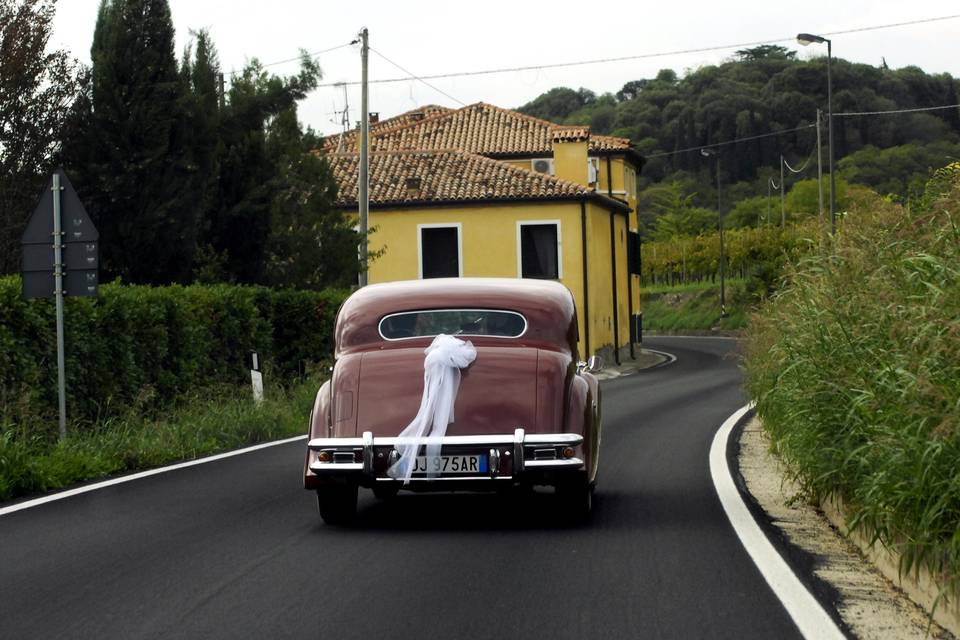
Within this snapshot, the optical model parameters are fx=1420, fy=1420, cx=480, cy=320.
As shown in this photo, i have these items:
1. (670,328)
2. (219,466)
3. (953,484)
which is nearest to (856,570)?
(953,484)

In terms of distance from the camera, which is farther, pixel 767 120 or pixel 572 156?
pixel 767 120

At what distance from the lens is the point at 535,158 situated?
59.6 metres

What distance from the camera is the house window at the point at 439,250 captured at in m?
51.7

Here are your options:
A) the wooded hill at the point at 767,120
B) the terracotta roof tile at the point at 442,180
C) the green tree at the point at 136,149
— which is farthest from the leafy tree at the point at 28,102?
the wooded hill at the point at 767,120

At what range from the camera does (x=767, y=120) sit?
13238cm

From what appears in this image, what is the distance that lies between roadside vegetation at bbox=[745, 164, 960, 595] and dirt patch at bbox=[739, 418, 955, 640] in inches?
8.1

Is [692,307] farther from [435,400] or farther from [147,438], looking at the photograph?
[435,400]

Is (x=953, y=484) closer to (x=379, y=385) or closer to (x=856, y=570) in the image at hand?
(x=856, y=570)

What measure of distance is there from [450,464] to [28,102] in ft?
56.8

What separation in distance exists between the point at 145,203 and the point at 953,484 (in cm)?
1960

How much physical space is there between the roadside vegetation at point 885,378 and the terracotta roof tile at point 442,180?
3787 cm

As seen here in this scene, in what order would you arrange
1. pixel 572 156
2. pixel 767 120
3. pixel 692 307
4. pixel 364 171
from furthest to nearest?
1. pixel 767 120
2. pixel 692 307
3. pixel 572 156
4. pixel 364 171

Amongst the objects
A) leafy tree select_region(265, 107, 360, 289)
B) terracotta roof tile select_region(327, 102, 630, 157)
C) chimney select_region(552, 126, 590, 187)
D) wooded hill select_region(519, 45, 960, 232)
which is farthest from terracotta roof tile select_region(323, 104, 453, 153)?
wooded hill select_region(519, 45, 960, 232)

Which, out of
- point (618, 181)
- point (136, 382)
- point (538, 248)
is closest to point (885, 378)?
point (136, 382)
